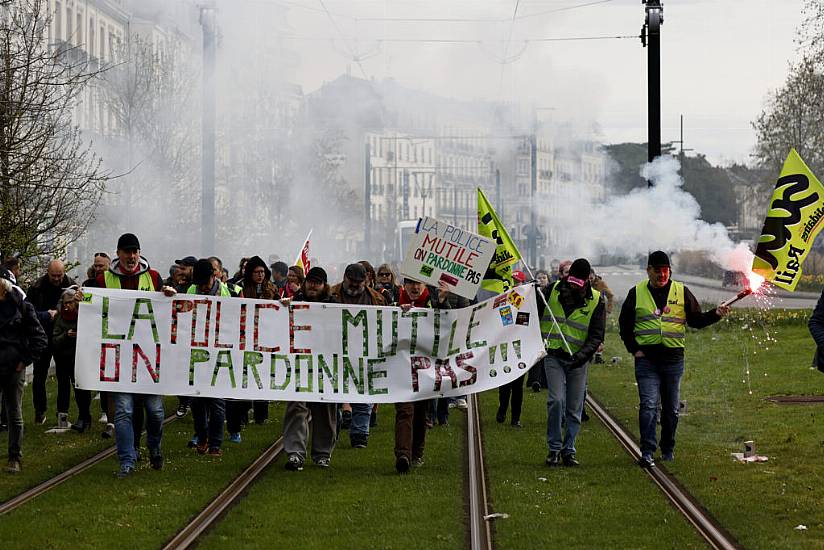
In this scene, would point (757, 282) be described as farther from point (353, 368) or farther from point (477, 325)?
point (353, 368)

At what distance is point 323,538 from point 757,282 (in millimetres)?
4998

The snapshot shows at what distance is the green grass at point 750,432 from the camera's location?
→ 1050 cm

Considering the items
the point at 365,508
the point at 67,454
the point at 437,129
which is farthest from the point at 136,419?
the point at 437,129

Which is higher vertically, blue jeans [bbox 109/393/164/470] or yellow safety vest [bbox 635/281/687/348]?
yellow safety vest [bbox 635/281/687/348]

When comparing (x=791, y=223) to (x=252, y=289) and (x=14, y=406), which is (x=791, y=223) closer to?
(x=252, y=289)

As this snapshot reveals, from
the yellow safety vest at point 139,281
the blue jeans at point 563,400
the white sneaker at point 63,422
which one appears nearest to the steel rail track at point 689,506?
the blue jeans at point 563,400

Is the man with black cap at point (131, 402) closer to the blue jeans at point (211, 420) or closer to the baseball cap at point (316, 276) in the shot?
the blue jeans at point (211, 420)

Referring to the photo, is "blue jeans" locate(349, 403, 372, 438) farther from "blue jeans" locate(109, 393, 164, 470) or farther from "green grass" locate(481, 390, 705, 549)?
"blue jeans" locate(109, 393, 164, 470)

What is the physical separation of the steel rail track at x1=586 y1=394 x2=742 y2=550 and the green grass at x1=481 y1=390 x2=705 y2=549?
87 millimetres

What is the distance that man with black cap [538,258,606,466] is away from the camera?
43.8 ft

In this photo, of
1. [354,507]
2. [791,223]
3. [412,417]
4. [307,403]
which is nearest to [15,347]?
[307,403]

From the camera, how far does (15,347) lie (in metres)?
12.4

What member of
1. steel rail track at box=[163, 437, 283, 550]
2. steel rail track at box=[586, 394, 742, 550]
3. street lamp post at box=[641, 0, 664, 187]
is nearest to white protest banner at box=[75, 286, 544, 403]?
steel rail track at box=[163, 437, 283, 550]

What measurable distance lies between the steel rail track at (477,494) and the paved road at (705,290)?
14.0 metres
